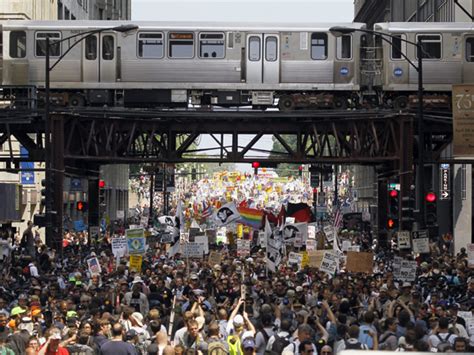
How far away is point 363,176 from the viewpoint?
10438cm

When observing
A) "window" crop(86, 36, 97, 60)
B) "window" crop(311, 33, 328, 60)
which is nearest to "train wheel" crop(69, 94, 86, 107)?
"window" crop(86, 36, 97, 60)

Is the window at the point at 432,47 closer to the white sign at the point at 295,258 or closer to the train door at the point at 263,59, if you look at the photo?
the train door at the point at 263,59

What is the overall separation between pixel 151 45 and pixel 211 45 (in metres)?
1.88

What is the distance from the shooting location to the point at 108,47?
4606cm

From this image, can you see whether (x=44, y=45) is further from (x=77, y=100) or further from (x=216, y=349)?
(x=216, y=349)

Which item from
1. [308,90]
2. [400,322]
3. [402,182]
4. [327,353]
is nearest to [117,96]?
[308,90]

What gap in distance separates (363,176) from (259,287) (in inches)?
3135

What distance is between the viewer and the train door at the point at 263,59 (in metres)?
45.4

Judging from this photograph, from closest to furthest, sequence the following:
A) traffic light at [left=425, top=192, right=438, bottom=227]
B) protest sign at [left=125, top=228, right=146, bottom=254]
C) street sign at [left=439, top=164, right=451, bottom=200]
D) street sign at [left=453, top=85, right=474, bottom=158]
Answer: street sign at [left=453, top=85, right=474, bottom=158] < protest sign at [left=125, top=228, right=146, bottom=254] < traffic light at [left=425, top=192, right=438, bottom=227] < street sign at [left=439, top=164, right=451, bottom=200]

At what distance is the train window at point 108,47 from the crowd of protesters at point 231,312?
14.4 meters

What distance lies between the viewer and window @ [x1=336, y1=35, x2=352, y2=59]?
45781 millimetres

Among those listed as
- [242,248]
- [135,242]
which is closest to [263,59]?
[242,248]

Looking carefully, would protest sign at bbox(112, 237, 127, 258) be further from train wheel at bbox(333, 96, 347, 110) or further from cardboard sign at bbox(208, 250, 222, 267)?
train wheel at bbox(333, 96, 347, 110)

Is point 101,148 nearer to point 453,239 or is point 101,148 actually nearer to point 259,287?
point 453,239
